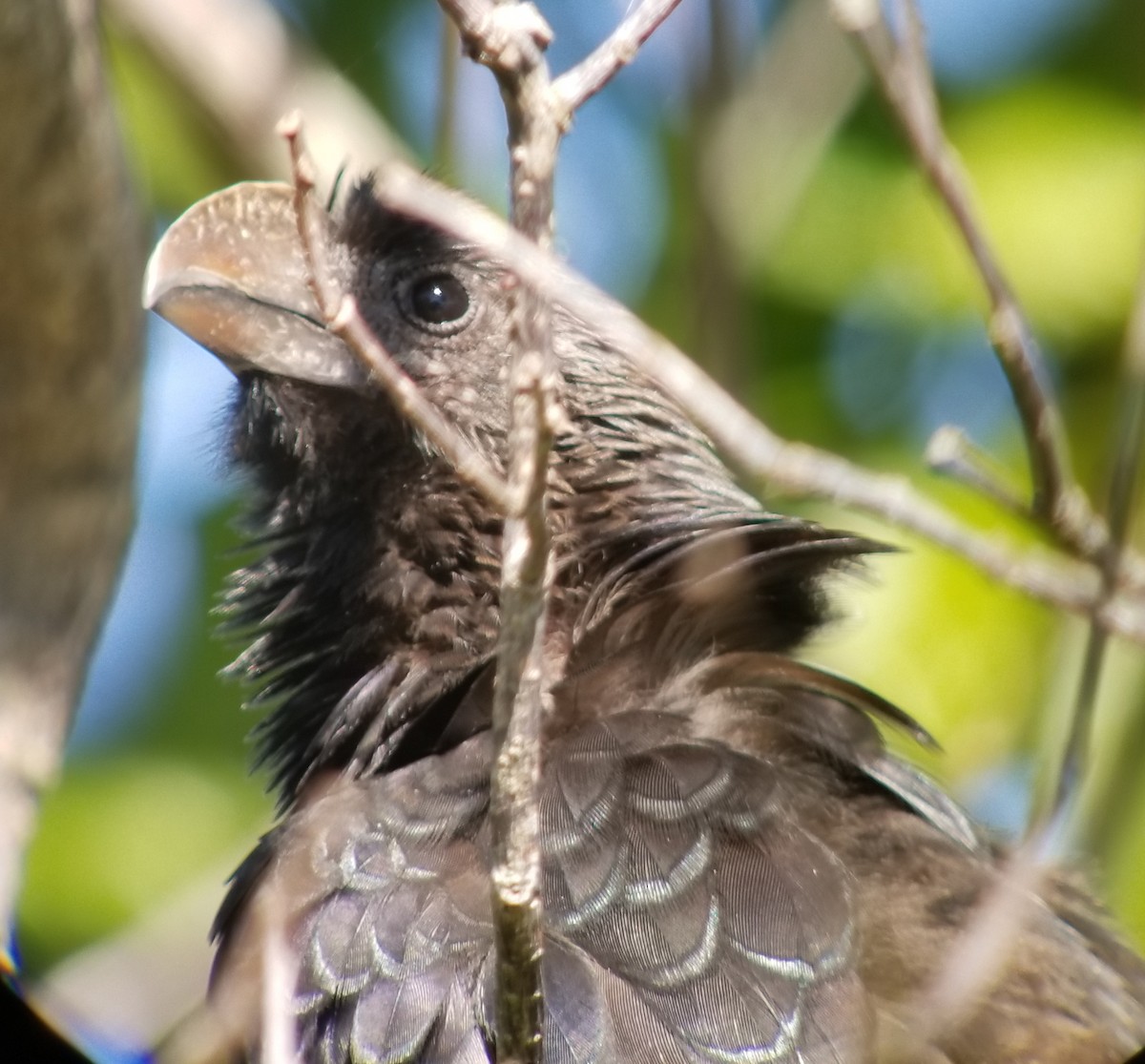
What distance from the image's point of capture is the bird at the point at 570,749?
6.05 ft

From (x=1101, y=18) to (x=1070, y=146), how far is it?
297 mm

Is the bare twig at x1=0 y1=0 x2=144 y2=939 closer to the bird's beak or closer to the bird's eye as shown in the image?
the bird's beak

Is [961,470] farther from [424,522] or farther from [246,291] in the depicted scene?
[246,291]

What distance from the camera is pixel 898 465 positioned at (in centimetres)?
343

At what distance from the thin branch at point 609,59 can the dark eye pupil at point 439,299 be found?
112 centimetres

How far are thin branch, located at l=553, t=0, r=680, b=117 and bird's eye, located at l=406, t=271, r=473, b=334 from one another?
1.12m

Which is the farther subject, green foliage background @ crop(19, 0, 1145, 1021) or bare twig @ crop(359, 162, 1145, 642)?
green foliage background @ crop(19, 0, 1145, 1021)

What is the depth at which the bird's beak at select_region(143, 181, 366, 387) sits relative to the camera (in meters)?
2.49

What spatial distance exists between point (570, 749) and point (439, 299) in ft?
3.03

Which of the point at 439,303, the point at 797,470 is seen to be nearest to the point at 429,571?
the point at 439,303

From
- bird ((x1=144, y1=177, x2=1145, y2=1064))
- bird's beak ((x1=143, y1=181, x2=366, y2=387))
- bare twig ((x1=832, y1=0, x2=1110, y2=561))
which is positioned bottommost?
bird ((x1=144, y1=177, x2=1145, y2=1064))

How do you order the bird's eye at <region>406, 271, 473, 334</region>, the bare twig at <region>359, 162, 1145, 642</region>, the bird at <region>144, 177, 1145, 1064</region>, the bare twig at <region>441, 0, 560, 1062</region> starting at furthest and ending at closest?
the bird's eye at <region>406, 271, 473, 334</region> → the bird at <region>144, 177, 1145, 1064</region> → the bare twig at <region>359, 162, 1145, 642</region> → the bare twig at <region>441, 0, 560, 1062</region>

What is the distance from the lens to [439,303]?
2695 millimetres

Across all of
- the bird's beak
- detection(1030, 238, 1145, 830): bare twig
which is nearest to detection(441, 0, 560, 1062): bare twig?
detection(1030, 238, 1145, 830): bare twig
